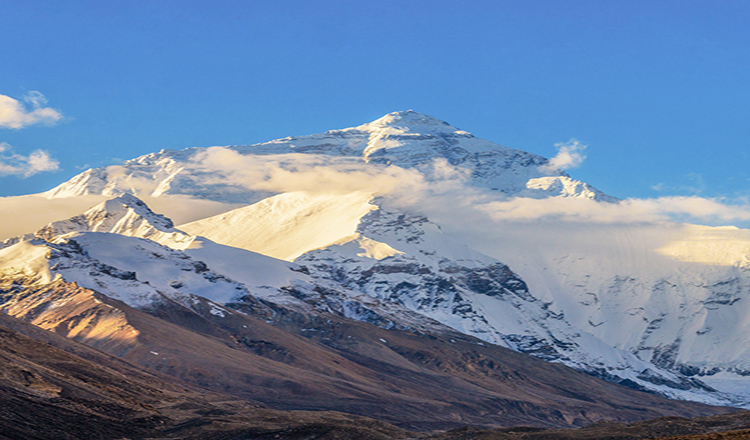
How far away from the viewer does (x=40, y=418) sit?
13812cm

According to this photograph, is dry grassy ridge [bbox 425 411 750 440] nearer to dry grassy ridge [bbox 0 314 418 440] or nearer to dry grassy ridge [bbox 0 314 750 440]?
dry grassy ridge [bbox 0 314 750 440]

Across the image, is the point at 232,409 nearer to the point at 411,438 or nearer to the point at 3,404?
the point at 411,438

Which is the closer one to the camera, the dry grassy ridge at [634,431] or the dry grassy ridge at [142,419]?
the dry grassy ridge at [142,419]

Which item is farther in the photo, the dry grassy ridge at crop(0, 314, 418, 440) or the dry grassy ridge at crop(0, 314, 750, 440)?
the dry grassy ridge at crop(0, 314, 750, 440)

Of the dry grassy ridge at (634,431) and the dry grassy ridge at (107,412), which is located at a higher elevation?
the dry grassy ridge at (634,431)

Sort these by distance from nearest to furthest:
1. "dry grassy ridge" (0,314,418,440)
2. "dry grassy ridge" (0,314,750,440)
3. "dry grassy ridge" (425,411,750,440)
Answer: "dry grassy ridge" (0,314,418,440)
"dry grassy ridge" (0,314,750,440)
"dry grassy ridge" (425,411,750,440)

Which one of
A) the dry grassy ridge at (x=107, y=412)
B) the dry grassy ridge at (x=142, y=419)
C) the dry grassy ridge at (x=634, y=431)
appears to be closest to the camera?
the dry grassy ridge at (x=107, y=412)

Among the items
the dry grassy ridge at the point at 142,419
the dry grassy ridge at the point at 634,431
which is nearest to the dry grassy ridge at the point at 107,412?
the dry grassy ridge at the point at 142,419

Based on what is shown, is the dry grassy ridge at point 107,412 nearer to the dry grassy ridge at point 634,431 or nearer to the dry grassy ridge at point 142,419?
the dry grassy ridge at point 142,419

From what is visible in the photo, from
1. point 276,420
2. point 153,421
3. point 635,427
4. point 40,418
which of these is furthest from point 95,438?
point 635,427

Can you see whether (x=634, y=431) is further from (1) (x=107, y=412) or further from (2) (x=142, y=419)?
(1) (x=107, y=412)

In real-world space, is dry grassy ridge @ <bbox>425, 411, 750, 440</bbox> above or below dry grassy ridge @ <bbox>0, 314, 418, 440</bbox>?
above

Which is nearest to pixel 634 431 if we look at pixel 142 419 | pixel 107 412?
pixel 142 419

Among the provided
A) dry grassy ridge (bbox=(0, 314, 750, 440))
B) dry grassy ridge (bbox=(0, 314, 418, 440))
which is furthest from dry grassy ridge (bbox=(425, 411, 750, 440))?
dry grassy ridge (bbox=(0, 314, 418, 440))
